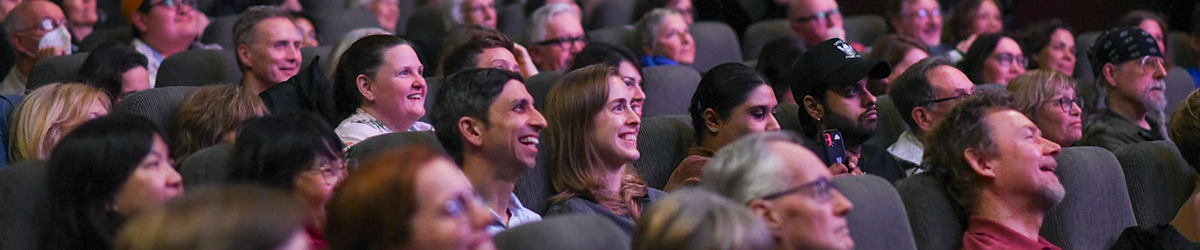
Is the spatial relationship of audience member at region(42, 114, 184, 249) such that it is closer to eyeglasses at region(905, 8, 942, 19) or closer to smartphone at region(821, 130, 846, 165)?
smartphone at region(821, 130, 846, 165)

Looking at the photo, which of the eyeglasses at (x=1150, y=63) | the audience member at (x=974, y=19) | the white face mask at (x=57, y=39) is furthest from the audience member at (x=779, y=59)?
the white face mask at (x=57, y=39)

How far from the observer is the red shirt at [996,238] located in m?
2.15

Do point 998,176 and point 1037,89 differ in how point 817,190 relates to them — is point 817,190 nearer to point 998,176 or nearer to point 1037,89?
point 998,176

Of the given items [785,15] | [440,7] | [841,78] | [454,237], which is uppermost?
[454,237]

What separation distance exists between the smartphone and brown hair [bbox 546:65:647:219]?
0.46 meters

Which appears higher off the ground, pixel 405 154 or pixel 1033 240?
pixel 405 154

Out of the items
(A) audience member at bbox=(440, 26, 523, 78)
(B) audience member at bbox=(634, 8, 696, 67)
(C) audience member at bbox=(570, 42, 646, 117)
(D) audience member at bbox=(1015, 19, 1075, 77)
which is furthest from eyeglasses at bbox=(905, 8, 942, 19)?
(A) audience member at bbox=(440, 26, 523, 78)

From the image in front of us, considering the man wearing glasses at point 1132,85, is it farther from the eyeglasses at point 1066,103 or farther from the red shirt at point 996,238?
the red shirt at point 996,238

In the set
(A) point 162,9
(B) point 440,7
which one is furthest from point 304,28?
(B) point 440,7

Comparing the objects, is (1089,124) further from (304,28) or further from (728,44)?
(304,28)

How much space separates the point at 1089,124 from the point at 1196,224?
1.34 metres

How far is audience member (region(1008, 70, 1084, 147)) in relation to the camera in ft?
10.2

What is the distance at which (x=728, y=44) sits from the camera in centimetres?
489

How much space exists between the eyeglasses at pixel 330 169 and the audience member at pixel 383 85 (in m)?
0.88
